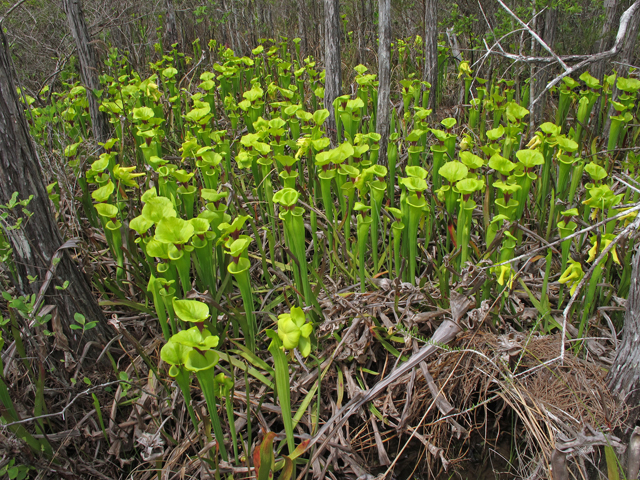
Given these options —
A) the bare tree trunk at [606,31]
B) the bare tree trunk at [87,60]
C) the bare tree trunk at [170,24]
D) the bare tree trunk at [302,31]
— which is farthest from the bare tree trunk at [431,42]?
the bare tree trunk at [170,24]

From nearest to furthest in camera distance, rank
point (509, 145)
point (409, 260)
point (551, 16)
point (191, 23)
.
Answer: point (409, 260) < point (509, 145) < point (551, 16) < point (191, 23)

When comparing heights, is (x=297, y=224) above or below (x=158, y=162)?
below

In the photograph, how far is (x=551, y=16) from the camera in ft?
10.6

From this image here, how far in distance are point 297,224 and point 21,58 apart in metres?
5.28

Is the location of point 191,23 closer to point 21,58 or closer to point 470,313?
point 21,58

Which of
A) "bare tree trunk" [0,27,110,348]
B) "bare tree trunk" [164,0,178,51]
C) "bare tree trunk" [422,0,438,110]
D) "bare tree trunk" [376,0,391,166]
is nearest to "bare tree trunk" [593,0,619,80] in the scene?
"bare tree trunk" [422,0,438,110]

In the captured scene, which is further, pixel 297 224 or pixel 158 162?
pixel 158 162

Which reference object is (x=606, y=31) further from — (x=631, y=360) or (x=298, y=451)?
(x=298, y=451)

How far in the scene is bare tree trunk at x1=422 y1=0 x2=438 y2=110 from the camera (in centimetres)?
329

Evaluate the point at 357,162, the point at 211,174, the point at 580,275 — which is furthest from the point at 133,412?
the point at 580,275

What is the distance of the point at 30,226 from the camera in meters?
1.63

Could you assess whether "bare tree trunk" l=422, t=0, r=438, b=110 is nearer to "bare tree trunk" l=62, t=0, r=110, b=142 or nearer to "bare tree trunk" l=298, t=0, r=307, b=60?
"bare tree trunk" l=298, t=0, r=307, b=60

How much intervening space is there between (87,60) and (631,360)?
12.2ft

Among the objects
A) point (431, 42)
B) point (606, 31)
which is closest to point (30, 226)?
point (431, 42)
